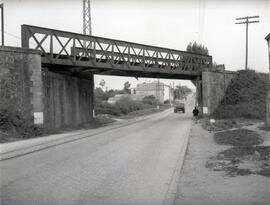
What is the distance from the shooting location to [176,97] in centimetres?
17112

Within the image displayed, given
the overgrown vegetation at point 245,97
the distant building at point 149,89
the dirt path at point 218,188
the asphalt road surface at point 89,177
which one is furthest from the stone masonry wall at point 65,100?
the distant building at point 149,89

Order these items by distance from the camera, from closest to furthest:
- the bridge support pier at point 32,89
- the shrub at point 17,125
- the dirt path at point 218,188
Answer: the dirt path at point 218,188
the shrub at point 17,125
the bridge support pier at point 32,89

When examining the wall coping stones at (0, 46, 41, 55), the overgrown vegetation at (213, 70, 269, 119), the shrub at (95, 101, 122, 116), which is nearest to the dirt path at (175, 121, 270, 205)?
the wall coping stones at (0, 46, 41, 55)

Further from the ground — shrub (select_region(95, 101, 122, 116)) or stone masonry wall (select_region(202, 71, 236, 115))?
stone masonry wall (select_region(202, 71, 236, 115))

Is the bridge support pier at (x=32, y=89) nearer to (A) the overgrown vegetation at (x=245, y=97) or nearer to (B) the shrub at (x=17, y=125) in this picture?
(B) the shrub at (x=17, y=125)

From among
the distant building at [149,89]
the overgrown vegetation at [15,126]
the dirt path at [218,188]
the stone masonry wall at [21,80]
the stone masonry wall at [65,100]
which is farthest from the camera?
the distant building at [149,89]

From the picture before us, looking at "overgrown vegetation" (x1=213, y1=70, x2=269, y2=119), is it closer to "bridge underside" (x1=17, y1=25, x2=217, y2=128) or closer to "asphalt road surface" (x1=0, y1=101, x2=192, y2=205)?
"bridge underside" (x1=17, y1=25, x2=217, y2=128)

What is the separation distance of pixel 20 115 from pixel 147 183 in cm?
1620

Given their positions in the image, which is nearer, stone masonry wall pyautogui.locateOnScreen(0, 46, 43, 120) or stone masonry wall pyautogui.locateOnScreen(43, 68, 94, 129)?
stone masonry wall pyautogui.locateOnScreen(0, 46, 43, 120)

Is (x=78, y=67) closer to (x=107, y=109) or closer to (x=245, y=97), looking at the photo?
(x=245, y=97)

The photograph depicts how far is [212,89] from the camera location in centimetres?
4372

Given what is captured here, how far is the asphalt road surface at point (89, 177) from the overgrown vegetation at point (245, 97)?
1014 inches

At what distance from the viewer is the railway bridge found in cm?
2444

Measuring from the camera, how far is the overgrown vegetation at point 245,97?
38.9 meters
